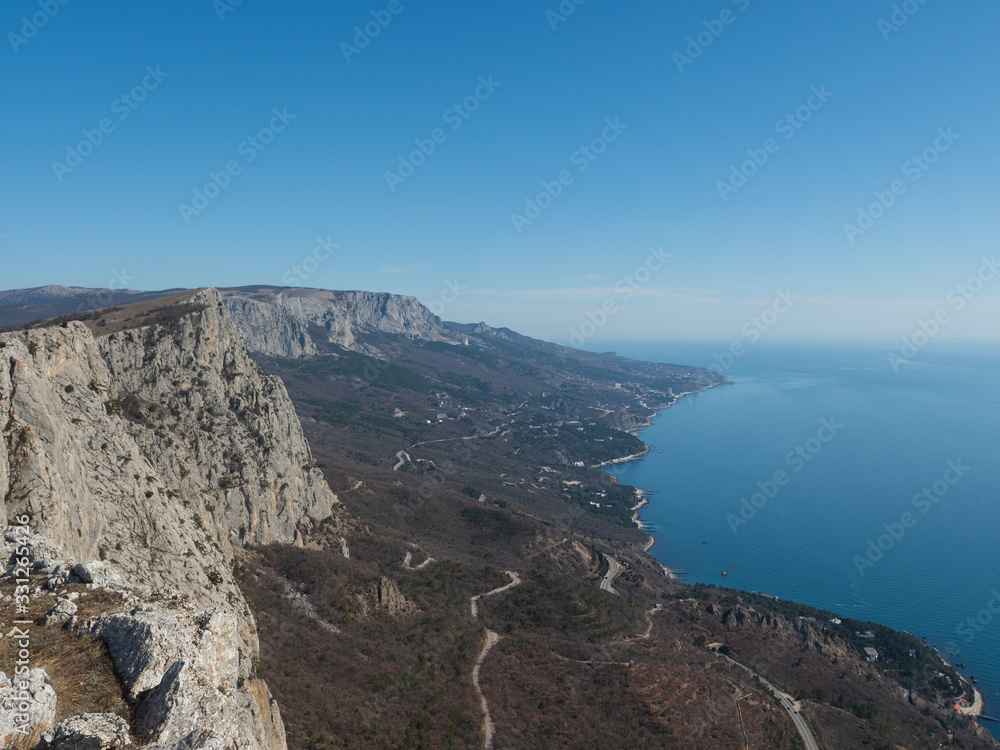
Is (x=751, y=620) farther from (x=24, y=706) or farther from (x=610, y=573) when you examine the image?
(x=24, y=706)

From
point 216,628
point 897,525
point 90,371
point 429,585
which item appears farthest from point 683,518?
point 216,628

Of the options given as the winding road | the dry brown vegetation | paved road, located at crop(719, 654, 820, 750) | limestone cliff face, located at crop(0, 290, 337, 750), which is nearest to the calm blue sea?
paved road, located at crop(719, 654, 820, 750)

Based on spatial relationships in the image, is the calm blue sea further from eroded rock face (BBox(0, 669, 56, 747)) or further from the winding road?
eroded rock face (BBox(0, 669, 56, 747))

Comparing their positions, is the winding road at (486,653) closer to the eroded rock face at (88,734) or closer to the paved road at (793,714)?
the paved road at (793,714)

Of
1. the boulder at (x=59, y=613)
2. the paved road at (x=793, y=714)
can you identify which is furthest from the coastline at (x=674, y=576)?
the boulder at (x=59, y=613)

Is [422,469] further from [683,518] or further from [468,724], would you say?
[468,724]

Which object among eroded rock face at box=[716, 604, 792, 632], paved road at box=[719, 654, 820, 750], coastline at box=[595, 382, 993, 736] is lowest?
coastline at box=[595, 382, 993, 736]
